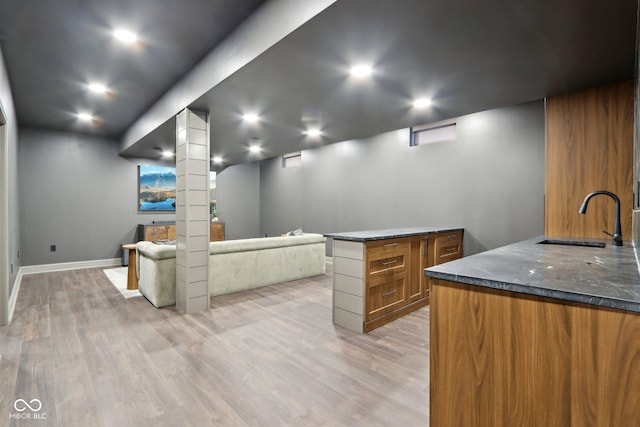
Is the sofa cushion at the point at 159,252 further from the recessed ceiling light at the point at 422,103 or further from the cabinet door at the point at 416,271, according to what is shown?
the recessed ceiling light at the point at 422,103

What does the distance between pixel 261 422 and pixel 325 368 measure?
2.27 feet

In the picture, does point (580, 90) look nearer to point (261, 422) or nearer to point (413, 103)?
point (413, 103)

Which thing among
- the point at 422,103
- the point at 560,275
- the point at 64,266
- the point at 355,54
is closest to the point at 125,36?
the point at 355,54

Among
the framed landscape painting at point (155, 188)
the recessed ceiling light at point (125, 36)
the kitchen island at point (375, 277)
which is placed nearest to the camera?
the recessed ceiling light at point (125, 36)

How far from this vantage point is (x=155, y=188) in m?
7.23

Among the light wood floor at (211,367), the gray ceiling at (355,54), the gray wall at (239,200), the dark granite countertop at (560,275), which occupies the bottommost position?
the light wood floor at (211,367)

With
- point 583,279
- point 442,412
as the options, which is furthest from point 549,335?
point 442,412

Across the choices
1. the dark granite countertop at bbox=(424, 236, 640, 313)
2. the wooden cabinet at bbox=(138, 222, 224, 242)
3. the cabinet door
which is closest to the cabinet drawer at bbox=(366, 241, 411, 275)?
the cabinet door

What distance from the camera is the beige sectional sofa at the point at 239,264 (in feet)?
12.4

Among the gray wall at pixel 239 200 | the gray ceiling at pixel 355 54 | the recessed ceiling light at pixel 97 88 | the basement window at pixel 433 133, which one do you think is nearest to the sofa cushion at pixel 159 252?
the gray ceiling at pixel 355 54

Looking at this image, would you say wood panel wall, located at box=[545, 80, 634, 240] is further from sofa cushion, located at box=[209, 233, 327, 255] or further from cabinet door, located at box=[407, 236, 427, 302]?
sofa cushion, located at box=[209, 233, 327, 255]

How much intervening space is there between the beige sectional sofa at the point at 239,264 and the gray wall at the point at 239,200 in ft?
13.1

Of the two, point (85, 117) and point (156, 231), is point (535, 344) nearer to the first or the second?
point (85, 117)

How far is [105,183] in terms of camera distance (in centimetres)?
657
